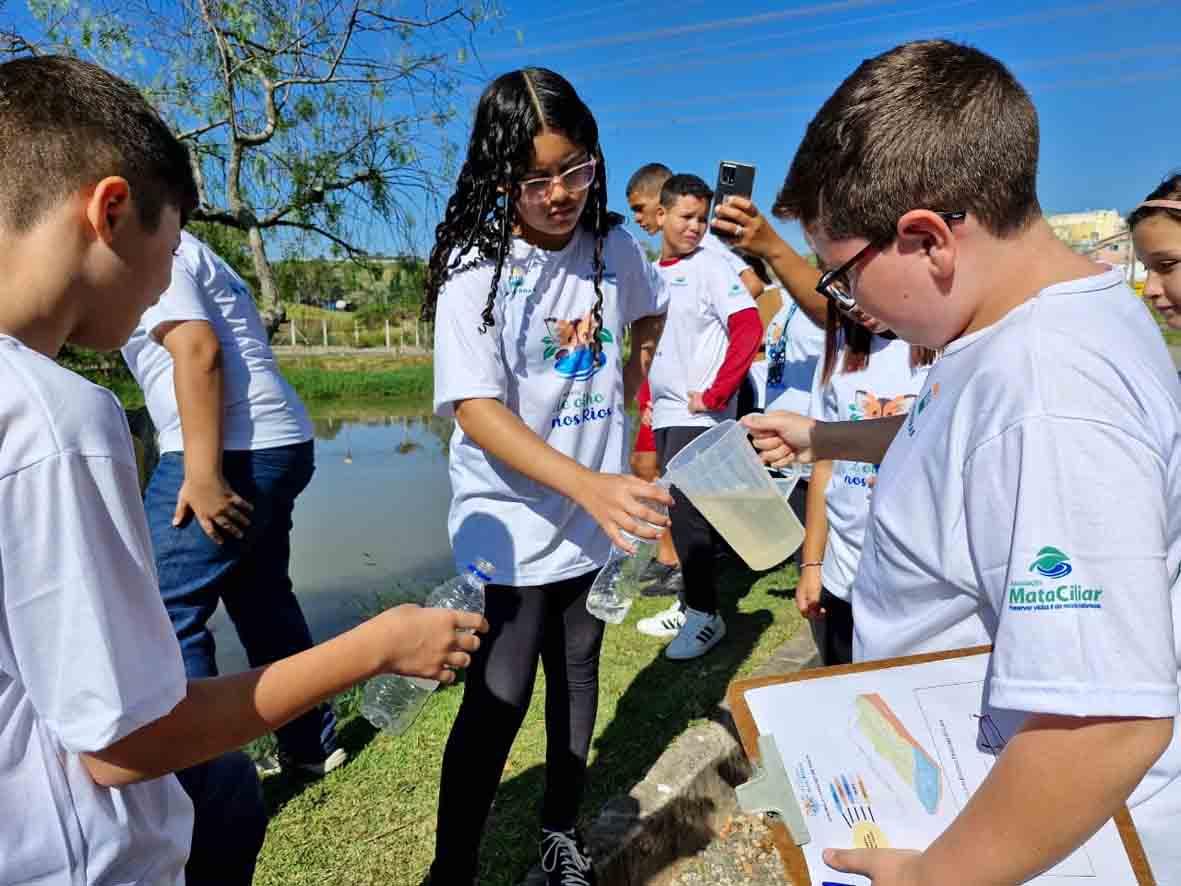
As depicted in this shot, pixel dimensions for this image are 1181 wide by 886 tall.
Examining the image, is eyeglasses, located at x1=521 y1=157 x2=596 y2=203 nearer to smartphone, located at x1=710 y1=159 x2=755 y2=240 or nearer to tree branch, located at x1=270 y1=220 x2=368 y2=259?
smartphone, located at x1=710 y1=159 x2=755 y2=240

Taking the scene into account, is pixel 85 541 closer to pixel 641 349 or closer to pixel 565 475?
pixel 565 475

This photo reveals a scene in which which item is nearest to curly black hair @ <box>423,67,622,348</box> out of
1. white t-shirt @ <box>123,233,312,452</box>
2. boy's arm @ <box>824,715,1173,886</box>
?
white t-shirt @ <box>123,233,312,452</box>

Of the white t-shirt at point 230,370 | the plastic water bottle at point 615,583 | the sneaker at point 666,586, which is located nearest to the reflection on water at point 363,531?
the sneaker at point 666,586

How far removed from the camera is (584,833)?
8.52 ft

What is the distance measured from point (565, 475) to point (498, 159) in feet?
2.60

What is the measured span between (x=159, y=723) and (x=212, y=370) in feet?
5.16

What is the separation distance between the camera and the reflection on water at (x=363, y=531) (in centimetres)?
593

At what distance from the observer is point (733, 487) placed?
192 cm

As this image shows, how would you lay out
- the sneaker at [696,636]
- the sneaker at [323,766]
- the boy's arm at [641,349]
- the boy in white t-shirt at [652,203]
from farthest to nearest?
the boy in white t-shirt at [652,203] → the sneaker at [696,636] → the sneaker at [323,766] → the boy's arm at [641,349]

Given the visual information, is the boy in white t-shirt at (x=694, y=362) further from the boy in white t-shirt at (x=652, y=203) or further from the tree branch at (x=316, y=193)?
the tree branch at (x=316, y=193)

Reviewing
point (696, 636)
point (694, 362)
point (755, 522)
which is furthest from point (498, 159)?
point (696, 636)

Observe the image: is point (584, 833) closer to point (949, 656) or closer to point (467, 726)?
point (467, 726)

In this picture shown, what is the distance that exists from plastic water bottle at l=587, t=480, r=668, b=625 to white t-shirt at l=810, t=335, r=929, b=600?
57 cm

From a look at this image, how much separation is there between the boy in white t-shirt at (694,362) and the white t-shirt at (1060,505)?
10.4 ft
